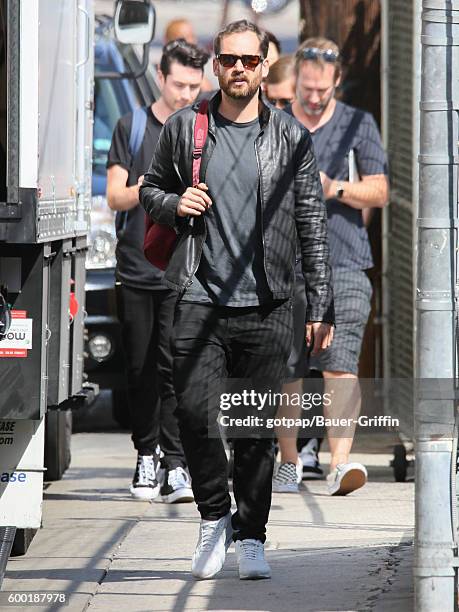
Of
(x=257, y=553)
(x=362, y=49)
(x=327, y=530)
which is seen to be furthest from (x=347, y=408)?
(x=362, y=49)

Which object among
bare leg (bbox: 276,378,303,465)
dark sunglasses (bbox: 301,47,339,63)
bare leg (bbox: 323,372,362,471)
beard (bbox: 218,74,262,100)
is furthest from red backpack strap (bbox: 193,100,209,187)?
dark sunglasses (bbox: 301,47,339,63)

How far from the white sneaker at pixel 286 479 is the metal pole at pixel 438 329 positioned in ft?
10.6

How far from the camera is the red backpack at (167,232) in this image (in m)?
6.04

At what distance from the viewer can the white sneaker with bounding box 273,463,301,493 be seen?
8281 millimetres

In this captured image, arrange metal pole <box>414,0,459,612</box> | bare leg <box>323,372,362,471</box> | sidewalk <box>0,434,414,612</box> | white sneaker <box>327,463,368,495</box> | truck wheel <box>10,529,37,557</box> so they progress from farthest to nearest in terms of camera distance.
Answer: bare leg <box>323,372,362,471</box>, white sneaker <box>327,463,368,495</box>, truck wheel <box>10,529,37,557</box>, sidewalk <box>0,434,414,612</box>, metal pole <box>414,0,459,612</box>

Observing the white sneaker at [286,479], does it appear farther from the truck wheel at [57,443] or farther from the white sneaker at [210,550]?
the white sneaker at [210,550]

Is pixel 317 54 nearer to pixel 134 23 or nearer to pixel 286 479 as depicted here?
pixel 134 23

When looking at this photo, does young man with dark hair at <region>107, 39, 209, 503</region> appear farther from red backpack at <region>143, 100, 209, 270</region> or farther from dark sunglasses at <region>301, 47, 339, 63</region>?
red backpack at <region>143, 100, 209, 270</region>

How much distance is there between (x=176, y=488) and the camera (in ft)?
26.5

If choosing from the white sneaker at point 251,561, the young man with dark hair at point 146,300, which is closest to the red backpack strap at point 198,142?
the white sneaker at point 251,561

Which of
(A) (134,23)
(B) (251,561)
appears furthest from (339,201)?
(B) (251,561)

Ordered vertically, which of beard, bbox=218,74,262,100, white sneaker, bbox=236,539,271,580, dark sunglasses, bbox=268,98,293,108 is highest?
dark sunglasses, bbox=268,98,293,108

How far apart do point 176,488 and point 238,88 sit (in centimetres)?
270

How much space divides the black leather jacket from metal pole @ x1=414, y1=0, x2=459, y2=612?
109cm
